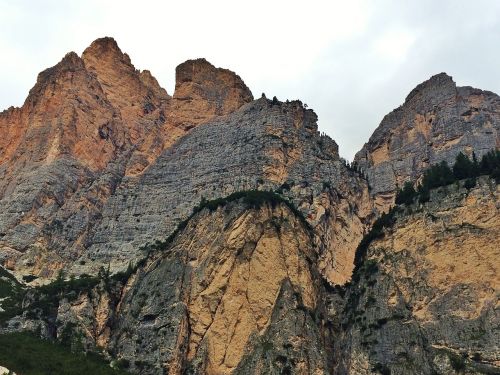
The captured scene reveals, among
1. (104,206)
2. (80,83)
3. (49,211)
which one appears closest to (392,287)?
(104,206)

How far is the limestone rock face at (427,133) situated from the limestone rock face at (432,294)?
28.3m

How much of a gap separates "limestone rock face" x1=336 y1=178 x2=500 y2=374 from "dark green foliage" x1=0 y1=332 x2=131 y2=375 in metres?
23.2

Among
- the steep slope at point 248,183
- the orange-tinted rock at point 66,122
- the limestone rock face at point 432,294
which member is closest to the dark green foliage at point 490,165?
the limestone rock face at point 432,294

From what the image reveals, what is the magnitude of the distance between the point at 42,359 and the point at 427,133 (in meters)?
68.4

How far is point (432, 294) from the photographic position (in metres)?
65.6

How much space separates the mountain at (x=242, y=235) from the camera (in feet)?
214

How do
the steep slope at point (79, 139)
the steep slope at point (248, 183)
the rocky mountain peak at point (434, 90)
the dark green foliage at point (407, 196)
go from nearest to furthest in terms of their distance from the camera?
the dark green foliage at point (407, 196)
the steep slope at point (248, 183)
the steep slope at point (79, 139)
the rocky mountain peak at point (434, 90)

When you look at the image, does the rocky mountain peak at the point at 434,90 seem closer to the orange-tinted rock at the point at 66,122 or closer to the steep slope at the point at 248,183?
the steep slope at the point at 248,183

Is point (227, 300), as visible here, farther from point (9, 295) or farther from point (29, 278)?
point (29, 278)

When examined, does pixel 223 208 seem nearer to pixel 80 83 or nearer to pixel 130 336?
pixel 130 336

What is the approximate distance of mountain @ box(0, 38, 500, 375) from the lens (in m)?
65.2

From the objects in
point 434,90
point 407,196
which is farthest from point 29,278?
point 434,90

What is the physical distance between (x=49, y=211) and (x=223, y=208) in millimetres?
33198

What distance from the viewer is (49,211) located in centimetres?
10050
